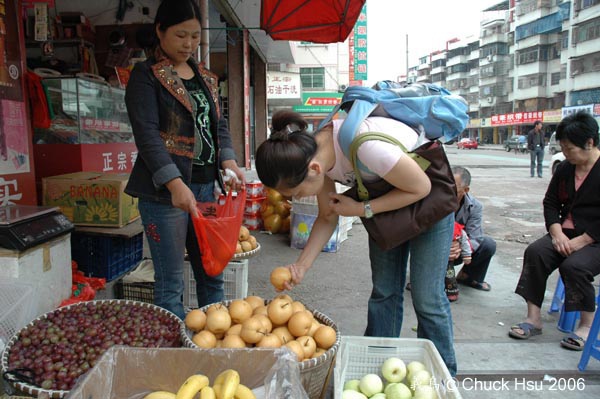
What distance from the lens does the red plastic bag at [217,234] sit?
2.27 metres

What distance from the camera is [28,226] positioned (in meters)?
2.72

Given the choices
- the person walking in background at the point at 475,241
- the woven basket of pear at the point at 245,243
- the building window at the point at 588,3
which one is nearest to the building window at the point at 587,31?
the building window at the point at 588,3

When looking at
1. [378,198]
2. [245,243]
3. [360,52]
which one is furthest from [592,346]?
[360,52]

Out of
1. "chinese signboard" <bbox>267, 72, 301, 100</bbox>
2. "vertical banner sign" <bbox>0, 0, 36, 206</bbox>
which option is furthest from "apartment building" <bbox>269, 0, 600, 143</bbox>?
"vertical banner sign" <bbox>0, 0, 36, 206</bbox>

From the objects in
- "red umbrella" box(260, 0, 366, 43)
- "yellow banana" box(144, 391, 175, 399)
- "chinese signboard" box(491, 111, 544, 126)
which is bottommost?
"yellow banana" box(144, 391, 175, 399)

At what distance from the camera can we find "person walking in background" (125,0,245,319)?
2262 mm

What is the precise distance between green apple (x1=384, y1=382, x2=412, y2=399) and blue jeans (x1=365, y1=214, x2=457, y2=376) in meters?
0.37

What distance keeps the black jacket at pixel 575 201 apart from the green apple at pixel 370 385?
7.10ft

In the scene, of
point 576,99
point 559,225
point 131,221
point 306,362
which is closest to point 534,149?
point 559,225

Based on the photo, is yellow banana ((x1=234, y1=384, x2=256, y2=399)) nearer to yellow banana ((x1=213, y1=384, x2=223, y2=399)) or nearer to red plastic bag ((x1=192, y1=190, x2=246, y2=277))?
yellow banana ((x1=213, y1=384, x2=223, y2=399))

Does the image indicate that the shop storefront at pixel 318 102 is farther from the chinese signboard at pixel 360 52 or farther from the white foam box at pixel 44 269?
the white foam box at pixel 44 269

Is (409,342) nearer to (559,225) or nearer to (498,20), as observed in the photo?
(559,225)

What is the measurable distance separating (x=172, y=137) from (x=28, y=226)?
1.14 meters

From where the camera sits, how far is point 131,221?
13.2ft
